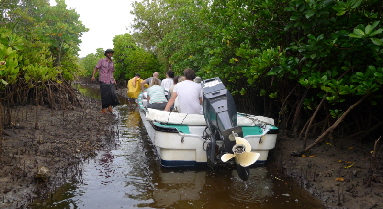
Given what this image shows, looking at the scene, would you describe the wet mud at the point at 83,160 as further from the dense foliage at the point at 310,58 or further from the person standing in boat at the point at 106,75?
the person standing in boat at the point at 106,75

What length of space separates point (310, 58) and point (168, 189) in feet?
10.4

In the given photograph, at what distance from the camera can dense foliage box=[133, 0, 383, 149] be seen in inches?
179

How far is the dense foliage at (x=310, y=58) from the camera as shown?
14.9 feet

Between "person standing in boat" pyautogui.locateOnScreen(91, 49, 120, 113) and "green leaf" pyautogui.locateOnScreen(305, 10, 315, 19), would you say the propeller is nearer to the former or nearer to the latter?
"green leaf" pyautogui.locateOnScreen(305, 10, 315, 19)

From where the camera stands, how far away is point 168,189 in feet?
15.3

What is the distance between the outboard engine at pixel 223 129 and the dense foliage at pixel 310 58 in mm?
1077

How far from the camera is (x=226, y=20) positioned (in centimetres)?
806

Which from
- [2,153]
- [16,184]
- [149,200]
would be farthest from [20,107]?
[149,200]

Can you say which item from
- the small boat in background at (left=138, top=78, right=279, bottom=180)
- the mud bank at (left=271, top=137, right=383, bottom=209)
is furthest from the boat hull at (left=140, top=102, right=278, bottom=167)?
the mud bank at (left=271, top=137, right=383, bottom=209)

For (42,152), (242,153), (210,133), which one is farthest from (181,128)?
(42,152)

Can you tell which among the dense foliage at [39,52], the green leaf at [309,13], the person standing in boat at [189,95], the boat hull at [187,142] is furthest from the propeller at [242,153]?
the dense foliage at [39,52]

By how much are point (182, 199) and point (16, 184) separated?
2.11m

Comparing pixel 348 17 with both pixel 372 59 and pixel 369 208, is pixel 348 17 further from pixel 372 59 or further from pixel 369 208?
pixel 369 208

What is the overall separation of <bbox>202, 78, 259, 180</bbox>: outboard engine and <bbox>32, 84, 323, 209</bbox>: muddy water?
372mm
